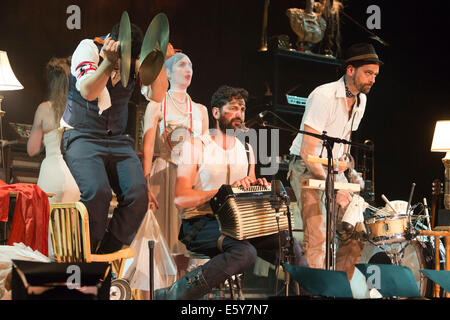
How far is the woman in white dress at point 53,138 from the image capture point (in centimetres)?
423

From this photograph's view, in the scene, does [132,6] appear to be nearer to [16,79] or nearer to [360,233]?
[16,79]

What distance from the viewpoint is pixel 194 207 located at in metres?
4.14

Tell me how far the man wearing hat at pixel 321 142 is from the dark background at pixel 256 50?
2.77 ft

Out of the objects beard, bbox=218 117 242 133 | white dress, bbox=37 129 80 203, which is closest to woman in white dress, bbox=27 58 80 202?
white dress, bbox=37 129 80 203

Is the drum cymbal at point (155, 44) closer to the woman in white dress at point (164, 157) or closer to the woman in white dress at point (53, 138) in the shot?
the woman in white dress at point (164, 157)

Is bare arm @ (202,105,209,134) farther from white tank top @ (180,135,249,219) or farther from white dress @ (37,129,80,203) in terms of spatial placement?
white dress @ (37,129,80,203)

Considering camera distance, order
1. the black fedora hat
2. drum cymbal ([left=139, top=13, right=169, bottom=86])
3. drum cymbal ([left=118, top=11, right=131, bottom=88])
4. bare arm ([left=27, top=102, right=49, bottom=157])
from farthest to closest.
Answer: the black fedora hat, bare arm ([left=27, top=102, right=49, bottom=157]), drum cymbal ([left=139, top=13, right=169, bottom=86]), drum cymbal ([left=118, top=11, right=131, bottom=88])

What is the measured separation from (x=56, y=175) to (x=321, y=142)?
2164mm

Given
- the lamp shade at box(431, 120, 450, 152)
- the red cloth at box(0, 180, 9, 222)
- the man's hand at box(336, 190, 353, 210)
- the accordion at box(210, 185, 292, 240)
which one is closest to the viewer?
the red cloth at box(0, 180, 9, 222)

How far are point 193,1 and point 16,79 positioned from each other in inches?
67.7

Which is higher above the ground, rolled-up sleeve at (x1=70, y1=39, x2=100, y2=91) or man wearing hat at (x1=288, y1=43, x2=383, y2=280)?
rolled-up sleeve at (x1=70, y1=39, x2=100, y2=91)

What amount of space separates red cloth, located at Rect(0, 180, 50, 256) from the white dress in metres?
0.39

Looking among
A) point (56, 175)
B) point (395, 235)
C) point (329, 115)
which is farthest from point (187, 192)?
point (395, 235)

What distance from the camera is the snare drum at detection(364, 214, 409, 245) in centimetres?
473
